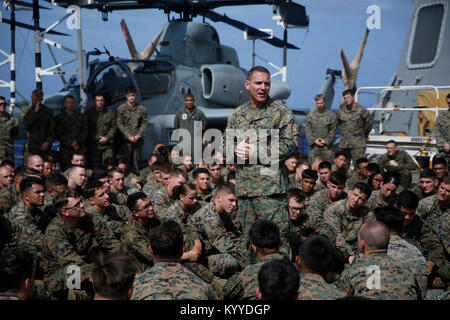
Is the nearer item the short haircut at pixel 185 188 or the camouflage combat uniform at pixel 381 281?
the camouflage combat uniform at pixel 381 281

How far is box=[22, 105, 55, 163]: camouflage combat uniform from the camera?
26.9ft

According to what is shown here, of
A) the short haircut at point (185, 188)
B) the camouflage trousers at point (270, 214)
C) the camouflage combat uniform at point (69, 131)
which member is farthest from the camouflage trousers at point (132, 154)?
the camouflage trousers at point (270, 214)

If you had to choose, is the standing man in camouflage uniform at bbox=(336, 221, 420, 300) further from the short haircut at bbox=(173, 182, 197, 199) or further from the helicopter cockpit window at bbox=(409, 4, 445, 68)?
the helicopter cockpit window at bbox=(409, 4, 445, 68)

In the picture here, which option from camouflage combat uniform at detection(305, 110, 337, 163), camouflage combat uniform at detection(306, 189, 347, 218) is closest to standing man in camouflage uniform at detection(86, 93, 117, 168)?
camouflage combat uniform at detection(305, 110, 337, 163)

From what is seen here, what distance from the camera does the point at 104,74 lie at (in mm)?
9883

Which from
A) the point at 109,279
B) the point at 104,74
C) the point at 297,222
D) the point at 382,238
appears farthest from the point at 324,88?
the point at 109,279

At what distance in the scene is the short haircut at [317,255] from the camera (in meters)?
2.86

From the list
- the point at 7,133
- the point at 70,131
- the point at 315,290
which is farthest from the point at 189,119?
the point at 315,290

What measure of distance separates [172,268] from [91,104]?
7.48m

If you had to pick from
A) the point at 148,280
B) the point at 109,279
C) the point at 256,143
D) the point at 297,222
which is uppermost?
the point at 256,143

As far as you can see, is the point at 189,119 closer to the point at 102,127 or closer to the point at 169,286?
the point at 102,127

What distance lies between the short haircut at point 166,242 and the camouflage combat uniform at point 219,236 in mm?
1261

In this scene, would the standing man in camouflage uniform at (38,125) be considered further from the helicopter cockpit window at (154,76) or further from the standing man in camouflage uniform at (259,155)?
the standing man in camouflage uniform at (259,155)

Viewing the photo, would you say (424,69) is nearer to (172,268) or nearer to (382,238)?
(382,238)
